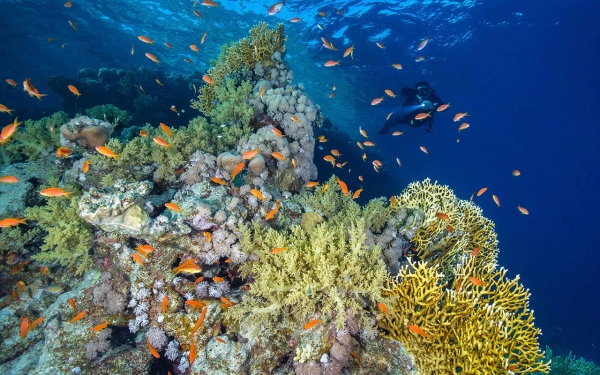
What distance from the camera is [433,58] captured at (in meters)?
26.3

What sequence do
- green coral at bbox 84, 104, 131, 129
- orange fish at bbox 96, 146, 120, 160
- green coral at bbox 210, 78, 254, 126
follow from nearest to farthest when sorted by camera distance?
orange fish at bbox 96, 146, 120, 160 → green coral at bbox 210, 78, 254, 126 → green coral at bbox 84, 104, 131, 129

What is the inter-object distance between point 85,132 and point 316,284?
6173mm

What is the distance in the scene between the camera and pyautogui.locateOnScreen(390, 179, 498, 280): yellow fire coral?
525cm

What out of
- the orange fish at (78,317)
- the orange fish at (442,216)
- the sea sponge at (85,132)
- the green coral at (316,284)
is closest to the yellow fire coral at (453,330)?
the green coral at (316,284)

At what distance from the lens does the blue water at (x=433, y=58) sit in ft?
70.4

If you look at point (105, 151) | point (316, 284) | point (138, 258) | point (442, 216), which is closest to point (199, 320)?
point (138, 258)

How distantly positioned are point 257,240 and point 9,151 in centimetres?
691

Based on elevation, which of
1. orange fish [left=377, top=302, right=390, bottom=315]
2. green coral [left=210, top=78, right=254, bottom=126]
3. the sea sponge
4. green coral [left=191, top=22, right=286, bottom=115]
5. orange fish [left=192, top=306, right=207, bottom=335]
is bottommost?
orange fish [left=192, top=306, right=207, bottom=335]

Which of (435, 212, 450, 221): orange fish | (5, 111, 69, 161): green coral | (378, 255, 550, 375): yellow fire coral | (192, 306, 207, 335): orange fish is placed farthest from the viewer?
(5, 111, 69, 161): green coral

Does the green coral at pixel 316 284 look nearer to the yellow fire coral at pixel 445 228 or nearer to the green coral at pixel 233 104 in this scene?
the yellow fire coral at pixel 445 228

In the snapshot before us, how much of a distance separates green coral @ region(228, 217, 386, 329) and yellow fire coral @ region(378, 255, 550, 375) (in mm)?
414

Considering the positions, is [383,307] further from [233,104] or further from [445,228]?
[233,104]

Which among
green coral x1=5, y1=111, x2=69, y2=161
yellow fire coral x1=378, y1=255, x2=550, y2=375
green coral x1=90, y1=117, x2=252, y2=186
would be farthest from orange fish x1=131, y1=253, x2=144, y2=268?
green coral x1=5, y1=111, x2=69, y2=161

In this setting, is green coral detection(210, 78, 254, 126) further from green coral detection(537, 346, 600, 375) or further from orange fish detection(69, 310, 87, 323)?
green coral detection(537, 346, 600, 375)
